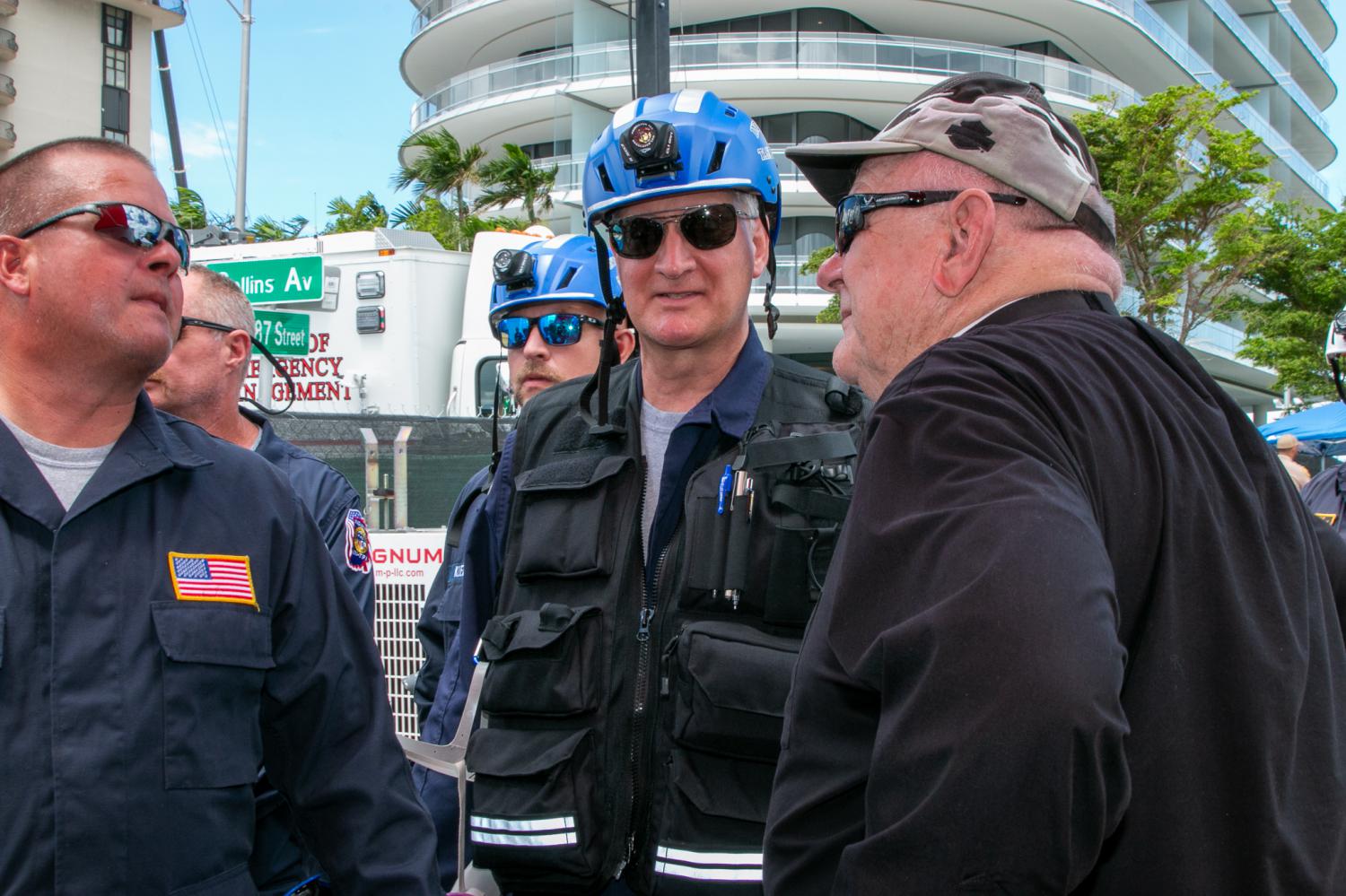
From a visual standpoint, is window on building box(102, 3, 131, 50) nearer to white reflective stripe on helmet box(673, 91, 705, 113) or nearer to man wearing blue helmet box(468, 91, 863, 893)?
white reflective stripe on helmet box(673, 91, 705, 113)

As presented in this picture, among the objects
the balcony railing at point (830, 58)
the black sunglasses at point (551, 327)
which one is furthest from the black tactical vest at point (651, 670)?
the balcony railing at point (830, 58)

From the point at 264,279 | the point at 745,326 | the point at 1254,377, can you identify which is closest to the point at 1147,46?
the point at 1254,377

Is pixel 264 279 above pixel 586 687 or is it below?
above

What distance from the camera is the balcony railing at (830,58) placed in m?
37.1

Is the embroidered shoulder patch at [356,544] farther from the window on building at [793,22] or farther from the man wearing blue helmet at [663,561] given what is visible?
the window on building at [793,22]

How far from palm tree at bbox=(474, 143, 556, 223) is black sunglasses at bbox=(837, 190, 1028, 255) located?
2938 centimetres

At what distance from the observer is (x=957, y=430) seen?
128 cm

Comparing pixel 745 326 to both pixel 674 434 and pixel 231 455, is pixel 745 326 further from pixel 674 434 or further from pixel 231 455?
pixel 231 455

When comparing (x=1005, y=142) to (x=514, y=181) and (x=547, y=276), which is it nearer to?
(x=547, y=276)

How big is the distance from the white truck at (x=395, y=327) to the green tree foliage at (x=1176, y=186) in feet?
56.1

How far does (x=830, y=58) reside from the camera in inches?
1465

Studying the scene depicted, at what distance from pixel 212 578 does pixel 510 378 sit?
7.35ft

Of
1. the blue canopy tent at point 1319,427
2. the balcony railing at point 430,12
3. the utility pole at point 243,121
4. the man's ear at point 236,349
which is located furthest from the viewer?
the balcony railing at point 430,12

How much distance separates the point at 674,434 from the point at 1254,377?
5685 centimetres
